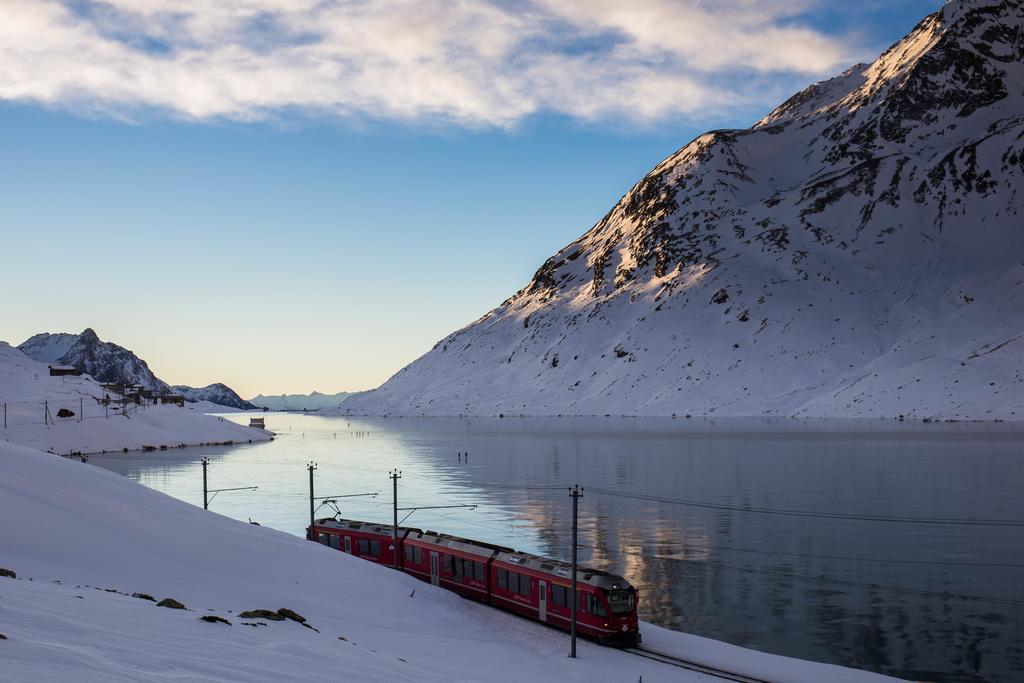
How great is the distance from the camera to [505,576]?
41938 millimetres

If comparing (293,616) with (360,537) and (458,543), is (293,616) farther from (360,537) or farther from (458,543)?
(360,537)

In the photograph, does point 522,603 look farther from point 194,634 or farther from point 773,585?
point 194,634

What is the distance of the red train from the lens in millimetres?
35719

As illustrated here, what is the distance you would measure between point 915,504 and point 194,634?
60.5 metres

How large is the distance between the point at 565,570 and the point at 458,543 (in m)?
9.47

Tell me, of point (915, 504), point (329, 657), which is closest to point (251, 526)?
point (329, 657)

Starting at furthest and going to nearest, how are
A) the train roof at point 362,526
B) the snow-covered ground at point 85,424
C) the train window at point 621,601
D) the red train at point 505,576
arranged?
the snow-covered ground at point 85,424, the train roof at point 362,526, the red train at point 505,576, the train window at point 621,601

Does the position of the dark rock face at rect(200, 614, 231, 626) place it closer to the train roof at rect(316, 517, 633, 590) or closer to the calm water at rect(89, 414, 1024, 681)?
the train roof at rect(316, 517, 633, 590)

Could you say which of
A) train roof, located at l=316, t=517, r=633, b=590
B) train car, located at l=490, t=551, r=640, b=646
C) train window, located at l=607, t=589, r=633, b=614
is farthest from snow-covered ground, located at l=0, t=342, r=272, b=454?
train window, located at l=607, t=589, r=633, b=614

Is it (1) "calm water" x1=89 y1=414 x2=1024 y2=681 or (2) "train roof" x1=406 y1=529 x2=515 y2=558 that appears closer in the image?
(1) "calm water" x1=89 y1=414 x2=1024 y2=681

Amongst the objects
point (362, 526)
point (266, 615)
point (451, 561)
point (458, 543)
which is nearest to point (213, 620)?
point (266, 615)

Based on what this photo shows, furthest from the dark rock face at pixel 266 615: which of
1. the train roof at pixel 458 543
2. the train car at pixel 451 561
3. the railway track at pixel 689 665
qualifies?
the train roof at pixel 458 543

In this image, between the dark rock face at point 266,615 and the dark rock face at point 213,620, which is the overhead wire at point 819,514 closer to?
the dark rock face at point 266,615

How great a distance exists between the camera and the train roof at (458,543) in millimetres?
43812
